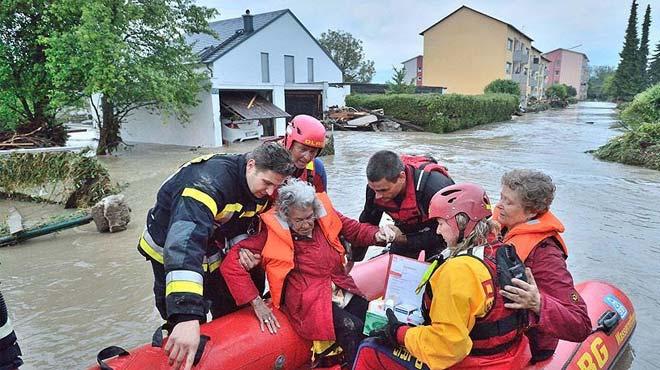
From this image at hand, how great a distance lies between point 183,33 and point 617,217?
14.8 meters

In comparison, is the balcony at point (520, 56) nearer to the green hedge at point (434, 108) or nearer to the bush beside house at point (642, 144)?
the green hedge at point (434, 108)

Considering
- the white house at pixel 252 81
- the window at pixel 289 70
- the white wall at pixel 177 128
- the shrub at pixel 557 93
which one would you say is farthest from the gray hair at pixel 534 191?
the shrub at pixel 557 93

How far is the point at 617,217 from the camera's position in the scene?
8.44m

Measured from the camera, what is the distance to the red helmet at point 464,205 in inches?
78.1

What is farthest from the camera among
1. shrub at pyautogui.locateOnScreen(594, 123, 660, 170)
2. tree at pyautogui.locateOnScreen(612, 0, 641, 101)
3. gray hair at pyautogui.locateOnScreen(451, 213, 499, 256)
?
tree at pyautogui.locateOnScreen(612, 0, 641, 101)

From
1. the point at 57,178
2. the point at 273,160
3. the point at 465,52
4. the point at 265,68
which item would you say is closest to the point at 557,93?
the point at 465,52

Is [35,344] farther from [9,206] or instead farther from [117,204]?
[9,206]

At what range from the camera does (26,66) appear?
14.1 metres

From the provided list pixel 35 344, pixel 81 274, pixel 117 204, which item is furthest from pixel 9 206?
pixel 35 344

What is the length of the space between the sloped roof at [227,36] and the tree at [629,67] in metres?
47.9

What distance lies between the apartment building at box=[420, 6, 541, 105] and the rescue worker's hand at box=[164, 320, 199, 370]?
4475 cm

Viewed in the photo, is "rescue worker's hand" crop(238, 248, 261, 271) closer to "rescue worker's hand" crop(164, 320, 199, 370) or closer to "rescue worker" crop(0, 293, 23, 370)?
"rescue worker's hand" crop(164, 320, 199, 370)

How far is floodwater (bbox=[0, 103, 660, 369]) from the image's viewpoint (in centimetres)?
435

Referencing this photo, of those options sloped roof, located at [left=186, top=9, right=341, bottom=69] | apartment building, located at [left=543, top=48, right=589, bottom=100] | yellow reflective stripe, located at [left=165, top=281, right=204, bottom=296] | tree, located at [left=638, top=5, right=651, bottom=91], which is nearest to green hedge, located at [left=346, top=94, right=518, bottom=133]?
sloped roof, located at [left=186, top=9, right=341, bottom=69]
